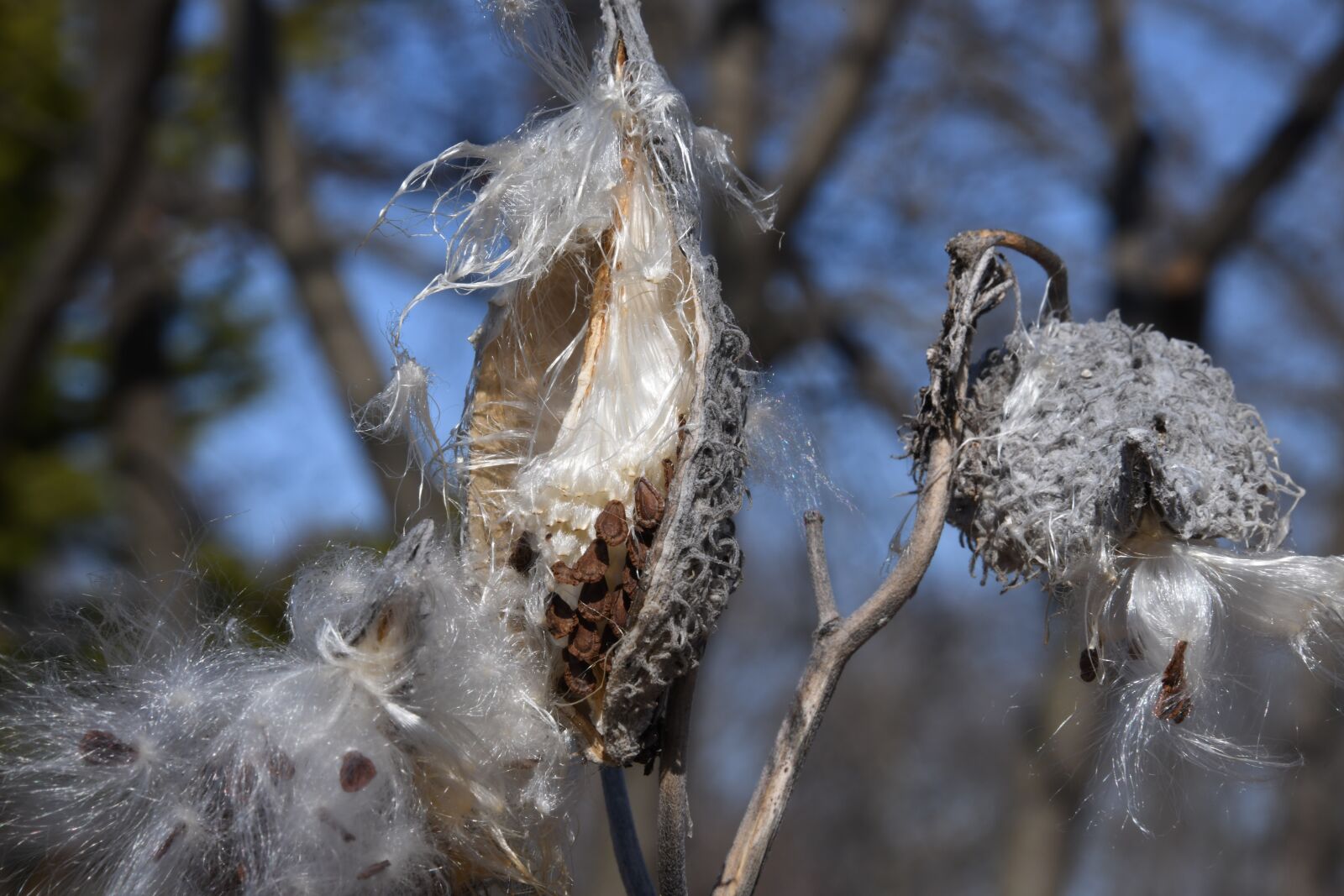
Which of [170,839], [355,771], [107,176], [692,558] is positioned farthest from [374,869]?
[107,176]

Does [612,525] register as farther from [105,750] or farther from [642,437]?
[105,750]

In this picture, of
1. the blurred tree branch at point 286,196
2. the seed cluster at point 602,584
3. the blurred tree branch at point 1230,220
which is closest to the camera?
the seed cluster at point 602,584

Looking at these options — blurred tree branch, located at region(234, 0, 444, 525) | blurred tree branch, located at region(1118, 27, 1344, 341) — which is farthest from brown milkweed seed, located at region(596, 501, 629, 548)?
blurred tree branch, located at region(1118, 27, 1344, 341)

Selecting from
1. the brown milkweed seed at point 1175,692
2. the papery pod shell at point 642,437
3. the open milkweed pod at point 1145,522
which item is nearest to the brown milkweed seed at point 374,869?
the papery pod shell at point 642,437

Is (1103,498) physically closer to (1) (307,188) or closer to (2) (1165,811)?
(2) (1165,811)

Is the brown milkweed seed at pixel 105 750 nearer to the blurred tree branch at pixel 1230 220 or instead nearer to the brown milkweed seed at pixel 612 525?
the brown milkweed seed at pixel 612 525

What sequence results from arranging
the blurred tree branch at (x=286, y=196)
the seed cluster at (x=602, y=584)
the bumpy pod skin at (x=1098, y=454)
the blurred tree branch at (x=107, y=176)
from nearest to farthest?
the seed cluster at (x=602, y=584) → the bumpy pod skin at (x=1098, y=454) → the blurred tree branch at (x=107, y=176) → the blurred tree branch at (x=286, y=196)

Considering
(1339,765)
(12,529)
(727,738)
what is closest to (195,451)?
(12,529)

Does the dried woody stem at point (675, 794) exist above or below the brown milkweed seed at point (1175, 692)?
above
